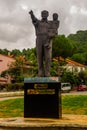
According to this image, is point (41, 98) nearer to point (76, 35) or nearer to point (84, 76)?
point (84, 76)

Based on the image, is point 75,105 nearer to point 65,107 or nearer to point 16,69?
point 65,107

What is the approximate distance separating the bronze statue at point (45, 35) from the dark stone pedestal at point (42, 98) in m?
1.01

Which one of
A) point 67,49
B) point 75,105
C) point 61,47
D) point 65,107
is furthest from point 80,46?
point 65,107

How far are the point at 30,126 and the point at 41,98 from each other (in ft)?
6.70

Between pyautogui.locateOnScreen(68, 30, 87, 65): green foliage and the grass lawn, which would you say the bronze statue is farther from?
pyautogui.locateOnScreen(68, 30, 87, 65): green foliage

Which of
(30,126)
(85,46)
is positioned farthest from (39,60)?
(85,46)

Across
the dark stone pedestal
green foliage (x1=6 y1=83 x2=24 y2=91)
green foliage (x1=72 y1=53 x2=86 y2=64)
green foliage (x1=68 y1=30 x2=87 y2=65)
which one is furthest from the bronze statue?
green foliage (x1=72 y1=53 x2=86 y2=64)

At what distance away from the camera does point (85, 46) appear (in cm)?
11344

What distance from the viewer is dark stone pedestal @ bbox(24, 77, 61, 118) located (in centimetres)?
1362

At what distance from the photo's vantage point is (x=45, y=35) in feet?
48.1

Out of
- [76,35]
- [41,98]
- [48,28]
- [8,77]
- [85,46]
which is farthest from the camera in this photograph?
[76,35]

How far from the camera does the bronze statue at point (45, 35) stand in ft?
48.0

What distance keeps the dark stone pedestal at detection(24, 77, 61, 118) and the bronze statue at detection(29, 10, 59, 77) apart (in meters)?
1.01

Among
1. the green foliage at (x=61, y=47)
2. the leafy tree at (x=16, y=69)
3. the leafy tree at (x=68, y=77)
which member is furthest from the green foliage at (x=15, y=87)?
the green foliage at (x=61, y=47)
